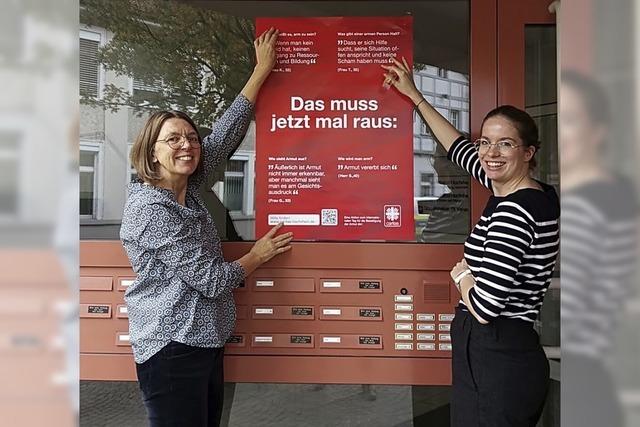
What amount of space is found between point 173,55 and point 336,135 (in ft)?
2.35

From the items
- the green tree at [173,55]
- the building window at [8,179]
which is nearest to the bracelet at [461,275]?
the green tree at [173,55]

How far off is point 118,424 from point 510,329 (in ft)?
5.79

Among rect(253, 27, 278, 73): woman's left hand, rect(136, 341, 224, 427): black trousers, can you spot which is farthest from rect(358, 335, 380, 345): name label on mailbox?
rect(253, 27, 278, 73): woman's left hand

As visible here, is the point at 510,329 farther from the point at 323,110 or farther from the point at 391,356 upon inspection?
the point at 323,110

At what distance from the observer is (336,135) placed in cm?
243

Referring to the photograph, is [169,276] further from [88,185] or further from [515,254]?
[515,254]

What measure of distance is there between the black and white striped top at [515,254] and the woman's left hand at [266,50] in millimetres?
1021

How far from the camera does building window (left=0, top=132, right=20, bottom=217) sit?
126 centimetres

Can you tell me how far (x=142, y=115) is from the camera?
2482mm

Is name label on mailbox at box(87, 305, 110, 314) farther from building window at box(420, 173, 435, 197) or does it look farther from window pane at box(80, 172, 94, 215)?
building window at box(420, 173, 435, 197)

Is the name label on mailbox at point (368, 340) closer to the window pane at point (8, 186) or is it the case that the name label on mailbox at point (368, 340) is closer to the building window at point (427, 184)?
the building window at point (427, 184)

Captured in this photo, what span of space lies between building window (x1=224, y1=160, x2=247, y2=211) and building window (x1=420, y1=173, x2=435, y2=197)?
0.69 metres

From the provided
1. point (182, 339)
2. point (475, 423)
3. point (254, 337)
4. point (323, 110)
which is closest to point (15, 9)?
point (182, 339)

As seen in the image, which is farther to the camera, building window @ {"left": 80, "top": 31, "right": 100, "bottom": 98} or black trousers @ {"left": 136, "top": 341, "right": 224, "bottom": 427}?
building window @ {"left": 80, "top": 31, "right": 100, "bottom": 98}
